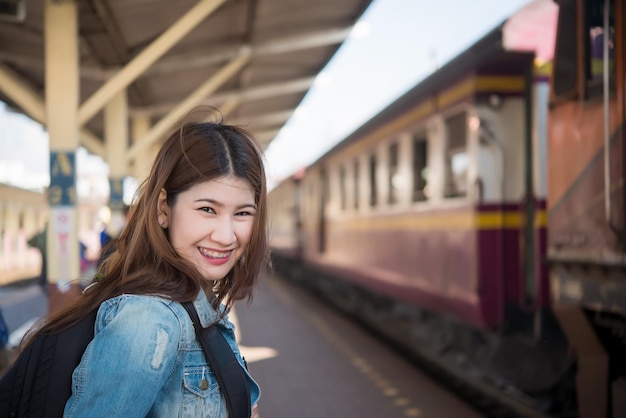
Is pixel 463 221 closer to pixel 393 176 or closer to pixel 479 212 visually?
pixel 479 212

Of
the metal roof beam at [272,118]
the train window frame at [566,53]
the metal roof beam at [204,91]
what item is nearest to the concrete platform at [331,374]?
the train window frame at [566,53]

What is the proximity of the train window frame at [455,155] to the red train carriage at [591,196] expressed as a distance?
2.00m

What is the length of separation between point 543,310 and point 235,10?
21.9 feet

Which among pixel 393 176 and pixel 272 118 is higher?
pixel 272 118

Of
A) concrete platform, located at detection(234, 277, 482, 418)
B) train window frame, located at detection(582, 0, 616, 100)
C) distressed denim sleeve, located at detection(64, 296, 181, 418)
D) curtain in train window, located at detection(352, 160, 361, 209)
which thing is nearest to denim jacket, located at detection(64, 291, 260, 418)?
distressed denim sleeve, located at detection(64, 296, 181, 418)

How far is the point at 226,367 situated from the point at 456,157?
5.78m

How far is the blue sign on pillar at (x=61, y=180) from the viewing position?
Result: 25.1 feet

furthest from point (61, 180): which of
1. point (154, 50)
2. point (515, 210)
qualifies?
point (515, 210)

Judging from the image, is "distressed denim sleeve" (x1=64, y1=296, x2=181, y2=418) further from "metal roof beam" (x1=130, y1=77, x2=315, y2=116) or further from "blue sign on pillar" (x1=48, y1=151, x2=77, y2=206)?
"metal roof beam" (x1=130, y1=77, x2=315, y2=116)

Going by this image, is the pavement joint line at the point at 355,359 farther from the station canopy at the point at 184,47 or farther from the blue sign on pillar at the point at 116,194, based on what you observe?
the blue sign on pillar at the point at 116,194

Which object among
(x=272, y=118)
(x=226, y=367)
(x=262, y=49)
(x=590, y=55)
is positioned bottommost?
(x=226, y=367)

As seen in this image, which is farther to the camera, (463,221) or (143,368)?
(463,221)

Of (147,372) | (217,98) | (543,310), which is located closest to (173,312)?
(147,372)

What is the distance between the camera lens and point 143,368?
1345mm
